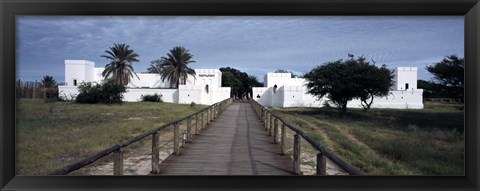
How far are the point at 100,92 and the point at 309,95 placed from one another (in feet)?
51.1

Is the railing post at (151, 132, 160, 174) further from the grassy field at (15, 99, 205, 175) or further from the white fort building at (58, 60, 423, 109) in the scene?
the white fort building at (58, 60, 423, 109)

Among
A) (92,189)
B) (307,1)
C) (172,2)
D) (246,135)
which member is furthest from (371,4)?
(246,135)

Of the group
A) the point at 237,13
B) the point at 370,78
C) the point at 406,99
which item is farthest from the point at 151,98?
the point at 237,13

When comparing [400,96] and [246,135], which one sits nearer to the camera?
[246,135]

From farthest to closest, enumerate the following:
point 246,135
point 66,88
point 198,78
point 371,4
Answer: point 198,78, point 66,88, point 246,135, point 371,4

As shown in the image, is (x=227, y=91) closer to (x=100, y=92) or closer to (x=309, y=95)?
(x=309, y=95)

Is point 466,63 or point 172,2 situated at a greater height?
point 172,2

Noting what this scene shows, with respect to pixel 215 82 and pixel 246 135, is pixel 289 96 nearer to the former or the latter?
pixel 215 82

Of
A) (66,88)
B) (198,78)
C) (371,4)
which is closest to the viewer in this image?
(371,4)

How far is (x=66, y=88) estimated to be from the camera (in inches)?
829

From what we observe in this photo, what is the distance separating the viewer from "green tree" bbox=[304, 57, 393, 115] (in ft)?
63.5

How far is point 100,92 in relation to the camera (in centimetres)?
2178

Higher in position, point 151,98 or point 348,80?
point 348,80
